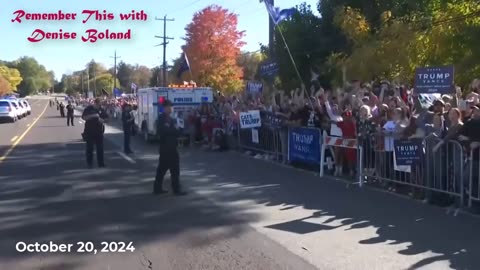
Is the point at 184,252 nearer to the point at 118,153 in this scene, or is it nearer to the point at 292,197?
the point at 292,197

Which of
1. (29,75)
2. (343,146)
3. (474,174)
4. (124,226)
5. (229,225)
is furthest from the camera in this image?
(29,75)

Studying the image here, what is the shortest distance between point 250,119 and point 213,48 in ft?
122

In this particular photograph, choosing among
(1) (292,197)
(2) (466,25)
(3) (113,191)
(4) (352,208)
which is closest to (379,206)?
(4) (352,208)

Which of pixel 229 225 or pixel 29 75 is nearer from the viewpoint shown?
pixel 229 225

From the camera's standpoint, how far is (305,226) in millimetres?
8281

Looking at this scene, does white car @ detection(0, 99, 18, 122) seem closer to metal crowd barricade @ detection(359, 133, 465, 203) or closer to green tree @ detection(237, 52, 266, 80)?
metal crowd barricade @ detection(359, 133, 465, 203)

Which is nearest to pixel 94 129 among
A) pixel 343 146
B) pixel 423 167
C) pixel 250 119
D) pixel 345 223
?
pixel 250 119

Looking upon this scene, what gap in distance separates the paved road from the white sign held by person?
4759mm

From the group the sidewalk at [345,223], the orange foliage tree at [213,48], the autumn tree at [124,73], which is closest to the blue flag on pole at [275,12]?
the sidewalk at [345,223]

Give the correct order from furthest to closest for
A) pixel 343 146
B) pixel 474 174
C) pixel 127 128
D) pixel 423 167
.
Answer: pixel 127 128 → pixel 343 146 → pixel 423 167 → pixel 474 174

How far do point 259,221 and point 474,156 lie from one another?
3233mm

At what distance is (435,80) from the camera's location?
1269 centimetres

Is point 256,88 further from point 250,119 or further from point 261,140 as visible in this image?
point 261,140

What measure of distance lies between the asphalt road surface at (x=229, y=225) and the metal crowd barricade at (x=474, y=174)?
50 cm
